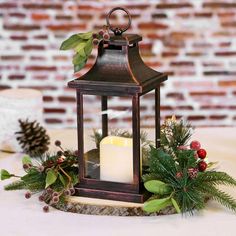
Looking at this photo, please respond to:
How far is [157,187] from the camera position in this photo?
156 centimetres

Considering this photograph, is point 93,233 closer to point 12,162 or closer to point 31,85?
point 12,162

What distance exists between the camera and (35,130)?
6.86ft

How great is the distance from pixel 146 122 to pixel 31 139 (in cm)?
55

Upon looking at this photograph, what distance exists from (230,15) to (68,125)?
3.49 feet

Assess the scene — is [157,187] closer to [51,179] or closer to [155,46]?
[51,179]

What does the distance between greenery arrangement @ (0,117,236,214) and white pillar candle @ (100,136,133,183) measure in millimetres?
29

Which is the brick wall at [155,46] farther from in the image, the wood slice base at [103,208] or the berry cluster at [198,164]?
the wood slice base at [103,208]

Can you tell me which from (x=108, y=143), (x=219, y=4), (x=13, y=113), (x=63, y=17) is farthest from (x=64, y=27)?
(x=108, y=143)

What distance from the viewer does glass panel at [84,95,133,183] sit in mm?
1621

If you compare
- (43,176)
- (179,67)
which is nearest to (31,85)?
(179,67)

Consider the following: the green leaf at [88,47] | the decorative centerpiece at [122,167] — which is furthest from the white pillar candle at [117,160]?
the green leaf at [88,47]

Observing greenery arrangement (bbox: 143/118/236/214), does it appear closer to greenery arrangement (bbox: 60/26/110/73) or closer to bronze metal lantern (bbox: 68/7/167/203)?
bronze metal lantern (bbox: 68/7/167/203)

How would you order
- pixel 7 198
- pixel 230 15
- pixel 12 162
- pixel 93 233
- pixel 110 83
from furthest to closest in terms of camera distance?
pixel 230 15 < pixel 12 162 < pixel 7 198 < pixel 110 83 < pixel 93 233

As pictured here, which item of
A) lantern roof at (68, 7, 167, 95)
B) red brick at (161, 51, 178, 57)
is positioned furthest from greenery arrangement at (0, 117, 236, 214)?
red brick at (161, 51, 178, 57)
